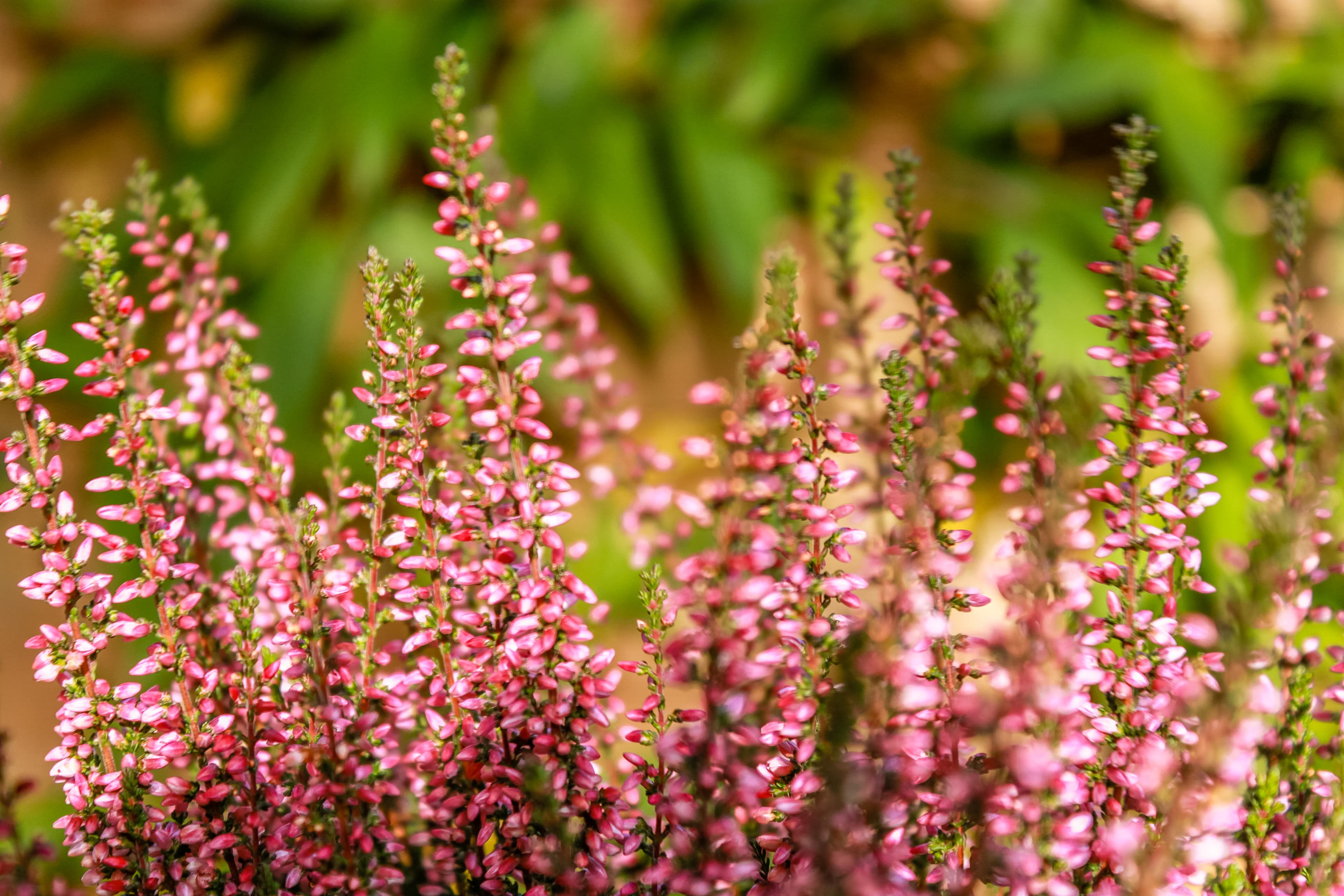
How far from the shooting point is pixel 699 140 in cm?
154

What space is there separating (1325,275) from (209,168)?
188cm

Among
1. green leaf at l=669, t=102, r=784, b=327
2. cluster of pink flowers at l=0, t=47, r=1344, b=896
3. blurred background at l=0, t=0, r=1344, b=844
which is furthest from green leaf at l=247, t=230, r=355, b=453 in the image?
cluster of pink flowers at l=0, t=47, r=1344, b=896

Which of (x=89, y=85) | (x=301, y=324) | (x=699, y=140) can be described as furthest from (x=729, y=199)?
(x=89, y=85)

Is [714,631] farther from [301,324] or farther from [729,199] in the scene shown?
[301,324]

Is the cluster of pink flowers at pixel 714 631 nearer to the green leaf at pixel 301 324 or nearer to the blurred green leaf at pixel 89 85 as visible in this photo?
the green leaf at pixel 301 324

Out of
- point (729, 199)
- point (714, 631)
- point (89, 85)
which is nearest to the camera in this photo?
point (714, 631)

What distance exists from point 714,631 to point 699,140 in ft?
4.45

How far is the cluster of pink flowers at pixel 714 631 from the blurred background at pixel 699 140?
930 mm

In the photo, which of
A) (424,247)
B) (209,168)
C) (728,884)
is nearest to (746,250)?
(424,247)

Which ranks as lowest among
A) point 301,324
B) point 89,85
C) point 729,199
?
point 729,199

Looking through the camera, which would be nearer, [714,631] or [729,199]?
[714,631]

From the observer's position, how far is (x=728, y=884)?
12.7 inches

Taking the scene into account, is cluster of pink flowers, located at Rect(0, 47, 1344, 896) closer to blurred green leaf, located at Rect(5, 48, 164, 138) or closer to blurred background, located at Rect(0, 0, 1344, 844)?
blurred background, located at Rect(0, 0, 1344, 844)

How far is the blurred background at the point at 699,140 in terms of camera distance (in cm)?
149
